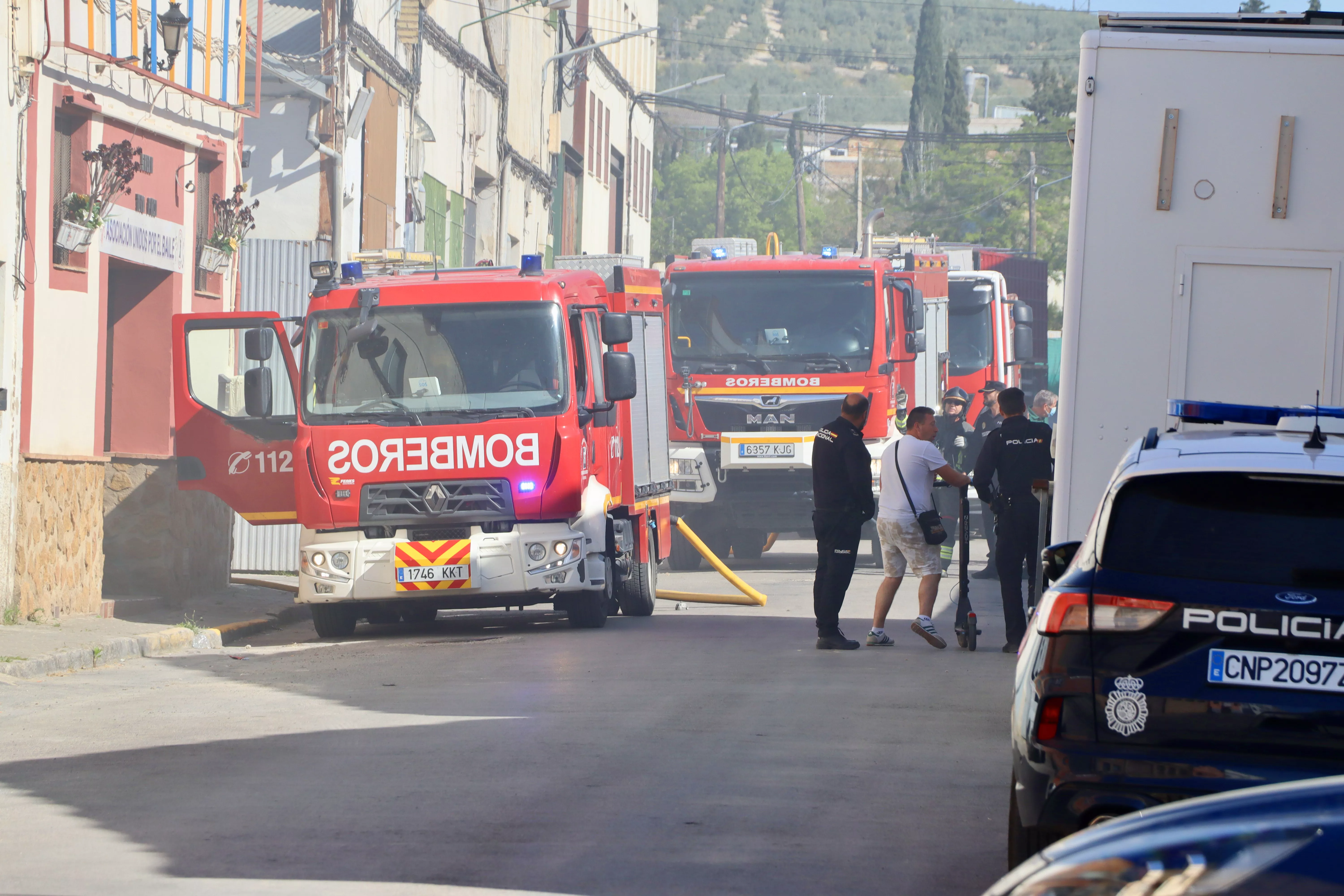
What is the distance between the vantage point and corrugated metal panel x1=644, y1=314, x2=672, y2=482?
52.6ft

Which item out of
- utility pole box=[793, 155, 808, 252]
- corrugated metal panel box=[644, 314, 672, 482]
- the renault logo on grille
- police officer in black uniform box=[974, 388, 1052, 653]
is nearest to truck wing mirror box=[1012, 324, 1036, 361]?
corrugated metal panel box=[644, 314, 672, 482]

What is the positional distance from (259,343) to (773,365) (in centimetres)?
677

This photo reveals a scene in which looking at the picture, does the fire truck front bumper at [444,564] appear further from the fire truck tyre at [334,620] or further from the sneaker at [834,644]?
the sneaker at [834,644]

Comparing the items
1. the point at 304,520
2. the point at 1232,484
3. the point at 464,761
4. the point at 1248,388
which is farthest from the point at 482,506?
the point at 1232,484

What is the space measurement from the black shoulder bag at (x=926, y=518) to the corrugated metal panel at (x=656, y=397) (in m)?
3.55

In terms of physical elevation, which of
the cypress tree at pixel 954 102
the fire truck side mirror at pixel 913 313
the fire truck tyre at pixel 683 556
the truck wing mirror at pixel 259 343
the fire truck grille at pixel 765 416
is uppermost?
the cypress tree at pixel 954 102

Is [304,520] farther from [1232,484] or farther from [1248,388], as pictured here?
[1232,484]

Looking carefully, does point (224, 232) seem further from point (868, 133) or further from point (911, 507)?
point (868, 133)

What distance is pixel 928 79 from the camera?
12300 centimetres

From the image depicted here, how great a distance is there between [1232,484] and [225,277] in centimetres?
1508

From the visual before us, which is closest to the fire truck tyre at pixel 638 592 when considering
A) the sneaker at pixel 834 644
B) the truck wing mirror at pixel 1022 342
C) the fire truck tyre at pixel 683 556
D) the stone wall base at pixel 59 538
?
the sneaker at pixel 834 644

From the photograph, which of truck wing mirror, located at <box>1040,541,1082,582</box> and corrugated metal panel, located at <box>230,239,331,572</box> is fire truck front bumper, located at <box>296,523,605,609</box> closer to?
corrugated metal panel, located at <box>230,239,331,572</box>

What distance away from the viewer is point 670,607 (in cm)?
1720

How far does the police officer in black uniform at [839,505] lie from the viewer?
12.7m
